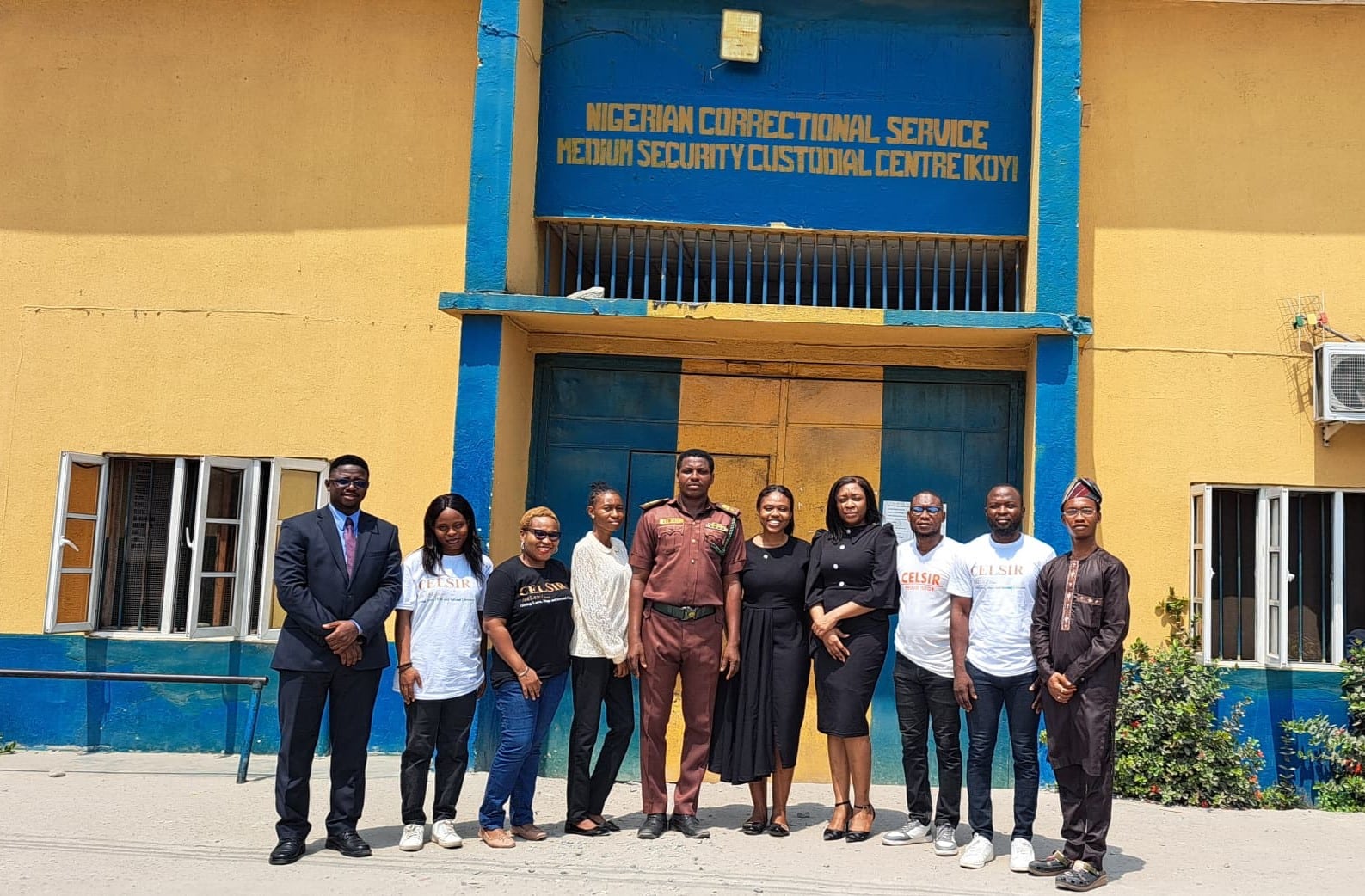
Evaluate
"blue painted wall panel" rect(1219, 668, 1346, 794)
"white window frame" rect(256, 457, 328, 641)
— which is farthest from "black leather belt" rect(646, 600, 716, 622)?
"blue painted wall panel" rect(1219, 668, 1346, 794)

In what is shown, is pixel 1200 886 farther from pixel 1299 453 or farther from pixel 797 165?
pixel 797 165

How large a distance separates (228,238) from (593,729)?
4.05 meters

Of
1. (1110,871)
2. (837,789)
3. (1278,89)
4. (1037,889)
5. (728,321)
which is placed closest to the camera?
(1037,889)

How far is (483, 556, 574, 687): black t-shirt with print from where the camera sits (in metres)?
5.34

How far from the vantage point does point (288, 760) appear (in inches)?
199

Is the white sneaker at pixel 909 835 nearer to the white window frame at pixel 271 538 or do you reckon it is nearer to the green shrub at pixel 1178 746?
the green shrub at pixel 1178 746

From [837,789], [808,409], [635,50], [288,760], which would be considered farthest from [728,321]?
[288,760]

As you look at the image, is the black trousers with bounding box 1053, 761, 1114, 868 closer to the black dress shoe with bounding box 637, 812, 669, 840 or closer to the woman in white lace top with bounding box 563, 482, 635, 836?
the black dress shoe with bounding box 637, 812, 669, 840

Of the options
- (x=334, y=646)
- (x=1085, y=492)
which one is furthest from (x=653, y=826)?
(x=1085, y=492)

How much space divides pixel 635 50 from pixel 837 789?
4.55m

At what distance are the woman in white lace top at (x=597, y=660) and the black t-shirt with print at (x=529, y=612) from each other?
0.15 metres

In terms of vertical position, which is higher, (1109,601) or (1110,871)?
(1109,601)

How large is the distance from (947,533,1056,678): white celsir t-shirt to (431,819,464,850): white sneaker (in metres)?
2.37

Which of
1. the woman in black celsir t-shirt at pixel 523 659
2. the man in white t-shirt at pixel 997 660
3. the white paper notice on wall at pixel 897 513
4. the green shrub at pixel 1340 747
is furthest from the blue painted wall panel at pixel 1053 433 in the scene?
the woman in black celsir t-shirt at pixel 523 659
